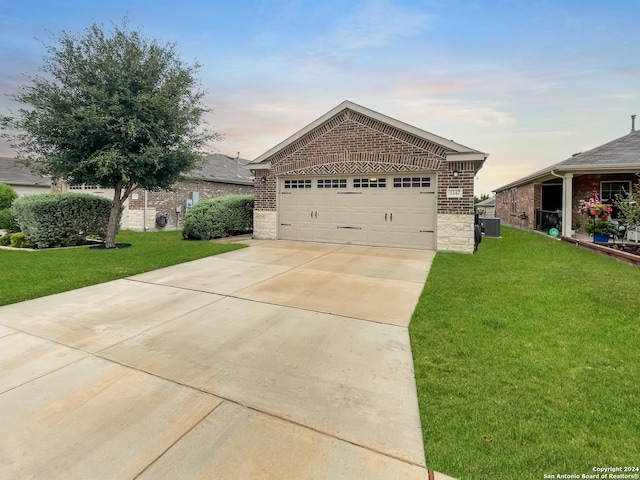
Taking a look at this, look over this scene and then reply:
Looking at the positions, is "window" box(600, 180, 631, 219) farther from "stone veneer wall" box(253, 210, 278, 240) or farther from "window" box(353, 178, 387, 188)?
"stone veneer wall" box(253, 210, 278, 240)

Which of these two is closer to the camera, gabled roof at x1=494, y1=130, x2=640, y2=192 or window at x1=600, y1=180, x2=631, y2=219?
gabled roof at x1=494, y1=130, x2=640, y2=192

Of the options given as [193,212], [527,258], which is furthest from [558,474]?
[193,212]

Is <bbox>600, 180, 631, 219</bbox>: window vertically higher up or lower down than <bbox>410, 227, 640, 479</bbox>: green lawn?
higher up

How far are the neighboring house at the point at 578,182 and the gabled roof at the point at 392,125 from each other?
4.56 m

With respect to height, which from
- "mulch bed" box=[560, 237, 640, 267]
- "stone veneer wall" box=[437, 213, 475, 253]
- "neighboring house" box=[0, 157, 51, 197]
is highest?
"neighboring house" box=[0, 157, 51, 197]

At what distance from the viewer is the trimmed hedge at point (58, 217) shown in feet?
34.2

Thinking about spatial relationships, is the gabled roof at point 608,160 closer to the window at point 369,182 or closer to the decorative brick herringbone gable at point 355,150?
the decorative brick herringbone gable at point 355,150

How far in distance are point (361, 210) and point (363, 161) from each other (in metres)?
1.59

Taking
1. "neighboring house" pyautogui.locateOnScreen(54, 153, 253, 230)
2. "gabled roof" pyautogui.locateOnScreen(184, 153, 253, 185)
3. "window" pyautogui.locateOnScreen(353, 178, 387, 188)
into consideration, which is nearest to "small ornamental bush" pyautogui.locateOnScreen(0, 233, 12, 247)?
"neighboring house" pyautogui.locateOnScreen(54, 153, 253, 230)

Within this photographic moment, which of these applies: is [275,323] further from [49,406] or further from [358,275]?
[358,275]

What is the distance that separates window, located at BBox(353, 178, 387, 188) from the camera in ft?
35.4

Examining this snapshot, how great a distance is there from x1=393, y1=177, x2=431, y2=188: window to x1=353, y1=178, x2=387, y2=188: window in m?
0.38

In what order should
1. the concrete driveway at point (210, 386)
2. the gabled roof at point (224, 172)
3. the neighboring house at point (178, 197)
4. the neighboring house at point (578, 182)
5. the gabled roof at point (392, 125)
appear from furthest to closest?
the gabled roof at point (224, 172)
the neighboring house at point (178, 197)
the neighboring house at point (578, 182)
the gabled roof at point (392, 125)
the concrete driveway at point (210, 386)

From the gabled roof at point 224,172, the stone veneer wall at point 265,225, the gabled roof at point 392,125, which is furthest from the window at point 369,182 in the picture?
the gabled roof at point 224,172
